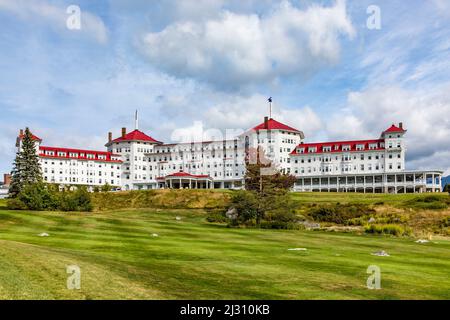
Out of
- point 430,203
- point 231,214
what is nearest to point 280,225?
point 231,214

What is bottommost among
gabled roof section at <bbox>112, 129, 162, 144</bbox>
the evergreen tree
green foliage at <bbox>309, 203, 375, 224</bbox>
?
green foliage at <bbox>309, 203, 375, 224</bbox>

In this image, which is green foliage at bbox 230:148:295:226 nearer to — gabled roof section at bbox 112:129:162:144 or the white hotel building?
the white hotel building

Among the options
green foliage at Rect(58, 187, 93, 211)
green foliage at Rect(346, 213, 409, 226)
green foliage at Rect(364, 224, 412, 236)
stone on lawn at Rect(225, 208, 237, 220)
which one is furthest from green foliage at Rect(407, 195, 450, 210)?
green foliage at Rect(58, 187, 93, 211)

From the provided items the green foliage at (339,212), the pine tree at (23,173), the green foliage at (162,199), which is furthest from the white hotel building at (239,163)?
the green foliage at (339,212)

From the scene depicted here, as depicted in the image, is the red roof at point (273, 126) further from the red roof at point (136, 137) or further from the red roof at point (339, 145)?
the red roof at point (136, 137)

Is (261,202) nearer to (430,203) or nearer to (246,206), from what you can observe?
(246,206)

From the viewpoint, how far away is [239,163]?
13475 centimetres

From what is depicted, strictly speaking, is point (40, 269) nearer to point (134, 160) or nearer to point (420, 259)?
point (420, 259)

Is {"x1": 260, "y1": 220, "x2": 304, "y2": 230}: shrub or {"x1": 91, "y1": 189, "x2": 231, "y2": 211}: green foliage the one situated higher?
{"x1": 91, "y1": 189, "x2": 231, "y2": 211}: green foliage

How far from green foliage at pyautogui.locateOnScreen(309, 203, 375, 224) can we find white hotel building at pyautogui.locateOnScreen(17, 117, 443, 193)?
43.9 m

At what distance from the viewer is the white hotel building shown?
122 metres

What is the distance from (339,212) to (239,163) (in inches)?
2726
